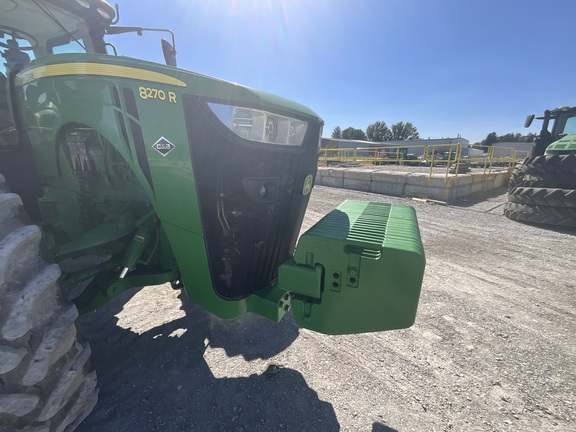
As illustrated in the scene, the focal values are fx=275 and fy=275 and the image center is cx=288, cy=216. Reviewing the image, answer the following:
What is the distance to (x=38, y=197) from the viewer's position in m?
2.21

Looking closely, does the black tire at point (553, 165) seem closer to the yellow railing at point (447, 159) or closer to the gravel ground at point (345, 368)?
the yellow railing at point (447, 159)

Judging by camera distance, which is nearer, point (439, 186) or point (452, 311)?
point (452, 311)

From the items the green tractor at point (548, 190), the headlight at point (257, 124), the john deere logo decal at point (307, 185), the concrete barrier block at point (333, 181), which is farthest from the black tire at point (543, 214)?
the headlight at point (257, 124)

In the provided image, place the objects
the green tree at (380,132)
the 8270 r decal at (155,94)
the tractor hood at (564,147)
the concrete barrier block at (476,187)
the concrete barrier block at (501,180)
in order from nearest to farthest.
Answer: the 8270 r decal at (155,94) < the tractor hood at (564,147) < the concrete barrier block at (476,187) < the concrete barrier block at (501,180) < the green tree at (380,132)

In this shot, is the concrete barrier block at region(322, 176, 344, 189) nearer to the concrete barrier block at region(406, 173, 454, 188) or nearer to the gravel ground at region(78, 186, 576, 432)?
the concrete barrier block at region(406, 173, 454, 188)

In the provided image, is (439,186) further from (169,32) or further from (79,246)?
(79,246)

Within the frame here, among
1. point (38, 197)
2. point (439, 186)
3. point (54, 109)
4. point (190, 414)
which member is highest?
point (54, 109)

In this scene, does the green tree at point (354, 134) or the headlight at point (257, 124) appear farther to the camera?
the green tree at point (354, 134)

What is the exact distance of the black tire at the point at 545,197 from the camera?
5379mm

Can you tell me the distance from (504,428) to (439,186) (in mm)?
7652

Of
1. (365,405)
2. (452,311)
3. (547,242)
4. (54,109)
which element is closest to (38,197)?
(54,109)

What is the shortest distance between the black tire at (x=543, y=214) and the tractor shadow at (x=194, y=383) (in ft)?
20.2

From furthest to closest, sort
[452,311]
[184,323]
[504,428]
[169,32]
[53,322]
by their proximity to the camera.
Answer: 1. [452,311]
2. [184,323]
3. [169,32]
4. [504,428]
5. [53,322]

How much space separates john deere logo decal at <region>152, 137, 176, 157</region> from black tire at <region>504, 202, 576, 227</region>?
23.7ft
